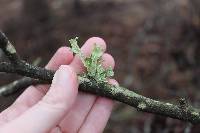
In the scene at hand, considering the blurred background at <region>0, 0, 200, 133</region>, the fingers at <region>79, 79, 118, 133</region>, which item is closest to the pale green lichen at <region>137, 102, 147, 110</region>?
the fingers at <region>79, 79, 118, 133</region>

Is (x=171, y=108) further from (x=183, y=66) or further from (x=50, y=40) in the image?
(x=50, y=40)

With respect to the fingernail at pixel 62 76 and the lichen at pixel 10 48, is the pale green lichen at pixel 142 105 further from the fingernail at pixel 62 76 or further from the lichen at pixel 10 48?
the lichen at pixel 10 48

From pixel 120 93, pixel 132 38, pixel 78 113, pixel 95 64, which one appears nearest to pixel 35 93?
pixel 78 113

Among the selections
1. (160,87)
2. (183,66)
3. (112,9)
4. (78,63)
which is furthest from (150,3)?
(78,63)

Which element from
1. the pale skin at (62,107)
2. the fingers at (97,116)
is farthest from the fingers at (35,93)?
the fingers at (97,116)

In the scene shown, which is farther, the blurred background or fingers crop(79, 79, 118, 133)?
the blurred background

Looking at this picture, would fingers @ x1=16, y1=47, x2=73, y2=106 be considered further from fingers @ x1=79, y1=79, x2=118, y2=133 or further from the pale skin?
fingers @ x1=79, y1=79, x2=118, y2=133
